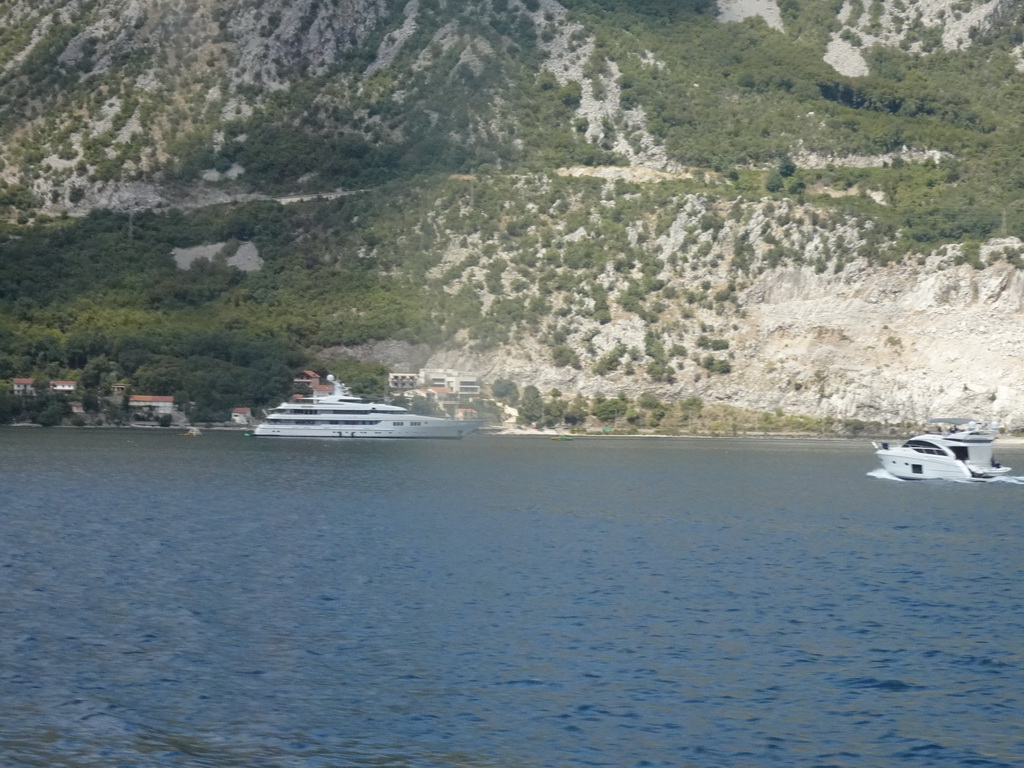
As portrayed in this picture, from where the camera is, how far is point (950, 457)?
90.5m

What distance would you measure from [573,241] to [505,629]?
12517 centimetres

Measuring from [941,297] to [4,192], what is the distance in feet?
392

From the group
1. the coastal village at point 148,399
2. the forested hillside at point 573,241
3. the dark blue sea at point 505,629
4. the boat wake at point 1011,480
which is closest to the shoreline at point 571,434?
the coastal village at point 148,399

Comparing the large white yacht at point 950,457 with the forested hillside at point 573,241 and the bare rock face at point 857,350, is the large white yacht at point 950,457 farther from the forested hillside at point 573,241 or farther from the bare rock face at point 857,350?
the forested hillside at point 573,241

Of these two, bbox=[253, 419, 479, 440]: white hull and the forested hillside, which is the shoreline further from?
bbox=[253, 419, 479, 440]: white hull

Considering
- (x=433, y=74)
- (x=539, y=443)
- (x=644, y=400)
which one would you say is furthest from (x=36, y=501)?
(x=433, y=74)

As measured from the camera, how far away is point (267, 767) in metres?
27.8

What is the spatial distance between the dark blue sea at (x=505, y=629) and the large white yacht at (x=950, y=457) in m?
12.1

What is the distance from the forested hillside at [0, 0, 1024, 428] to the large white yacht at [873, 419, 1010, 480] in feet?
158

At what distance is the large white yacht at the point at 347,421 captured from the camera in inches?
5418

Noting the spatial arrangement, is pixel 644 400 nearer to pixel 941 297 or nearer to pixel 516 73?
pixel 941 297

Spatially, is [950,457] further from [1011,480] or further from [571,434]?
[571,434]

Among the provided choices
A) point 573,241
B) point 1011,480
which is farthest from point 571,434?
point 1011,480

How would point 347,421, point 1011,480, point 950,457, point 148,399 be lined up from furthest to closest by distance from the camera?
1. point 148,399
2. point 347,421
3. point 950,457
4. point 1011,480
